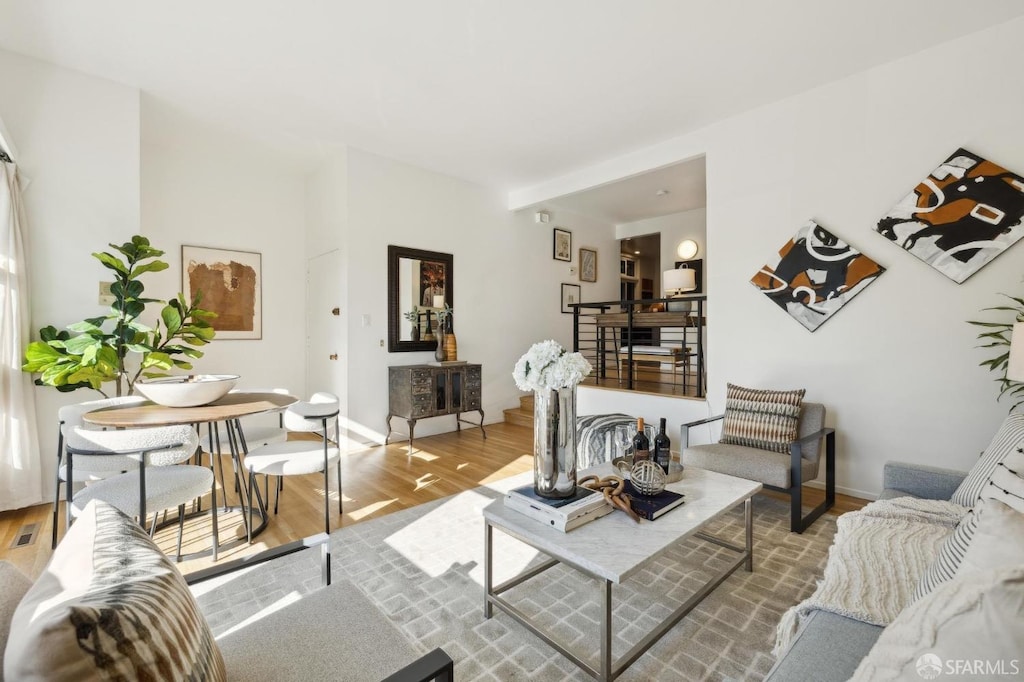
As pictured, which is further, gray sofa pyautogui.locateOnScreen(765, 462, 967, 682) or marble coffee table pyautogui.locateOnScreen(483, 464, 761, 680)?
marble coffee table pyautogui.locateOnScreen(483, 464, 761, 680)

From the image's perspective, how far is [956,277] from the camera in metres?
3.01

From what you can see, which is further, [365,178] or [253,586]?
[365,178]

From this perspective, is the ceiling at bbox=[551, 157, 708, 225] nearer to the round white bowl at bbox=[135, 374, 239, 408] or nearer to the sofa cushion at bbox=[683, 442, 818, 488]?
the sofa cushion at bbox=[683, 442, 818, 488]

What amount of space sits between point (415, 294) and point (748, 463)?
11.9 feet

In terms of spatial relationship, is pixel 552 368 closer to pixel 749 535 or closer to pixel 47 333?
pixel 749 535

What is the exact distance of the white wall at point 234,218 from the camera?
447 cm

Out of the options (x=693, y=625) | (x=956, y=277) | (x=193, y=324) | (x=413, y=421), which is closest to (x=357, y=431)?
(x=413, y=421)

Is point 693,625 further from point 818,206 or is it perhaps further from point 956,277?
point 818,206

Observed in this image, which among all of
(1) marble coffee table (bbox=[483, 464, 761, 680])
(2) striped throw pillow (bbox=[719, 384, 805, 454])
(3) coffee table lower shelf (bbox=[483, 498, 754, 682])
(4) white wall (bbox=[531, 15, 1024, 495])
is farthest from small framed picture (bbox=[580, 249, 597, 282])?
(1) marble coffee table (bbox=[483, 464, 761, 680])

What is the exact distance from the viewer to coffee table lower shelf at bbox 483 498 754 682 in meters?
1.54

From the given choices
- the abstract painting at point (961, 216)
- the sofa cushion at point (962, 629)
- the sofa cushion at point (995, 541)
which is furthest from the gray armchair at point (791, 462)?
the sofa cushion at point (962, 629)

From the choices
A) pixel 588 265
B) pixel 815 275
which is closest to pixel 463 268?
pixel 588 265

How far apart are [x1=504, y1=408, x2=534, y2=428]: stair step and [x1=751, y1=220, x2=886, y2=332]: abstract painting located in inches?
119

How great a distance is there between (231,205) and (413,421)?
302cm
